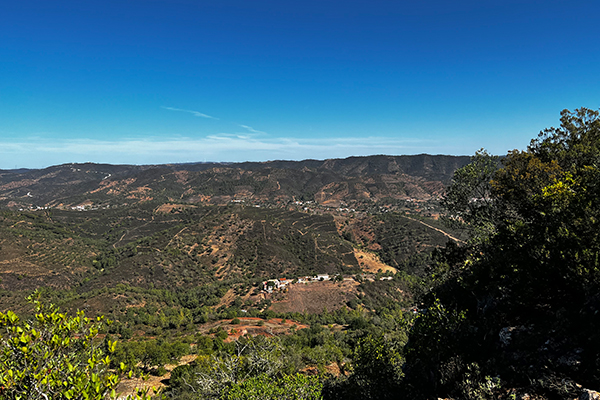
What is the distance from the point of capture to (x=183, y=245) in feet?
262

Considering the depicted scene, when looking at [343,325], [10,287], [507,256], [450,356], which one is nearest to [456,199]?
[507,256]

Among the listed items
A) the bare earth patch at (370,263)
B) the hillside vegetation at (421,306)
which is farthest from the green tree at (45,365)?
the bare earth patch at (370,263)

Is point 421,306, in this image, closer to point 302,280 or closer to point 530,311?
point 530,311

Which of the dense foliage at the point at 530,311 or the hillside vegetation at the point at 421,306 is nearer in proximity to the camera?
the dense foliage at the point at 530,311

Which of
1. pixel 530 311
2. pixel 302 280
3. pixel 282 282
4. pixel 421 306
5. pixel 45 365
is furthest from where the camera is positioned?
pixel 302 280

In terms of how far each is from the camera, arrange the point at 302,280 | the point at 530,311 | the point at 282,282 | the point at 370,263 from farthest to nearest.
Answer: the point at 370,263 < the point at 302,280 < the point at 282,282 < the point at 530,311

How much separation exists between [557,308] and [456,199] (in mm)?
10716

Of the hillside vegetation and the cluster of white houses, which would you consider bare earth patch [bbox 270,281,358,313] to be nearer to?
the hillside vegetation

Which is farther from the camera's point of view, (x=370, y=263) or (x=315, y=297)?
(x=370, y=263)

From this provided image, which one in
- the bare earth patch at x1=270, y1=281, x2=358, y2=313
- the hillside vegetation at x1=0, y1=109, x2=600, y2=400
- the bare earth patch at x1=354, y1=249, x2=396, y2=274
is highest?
the hillside vegetation at x1=0, y1=109, x2=600, y2=400

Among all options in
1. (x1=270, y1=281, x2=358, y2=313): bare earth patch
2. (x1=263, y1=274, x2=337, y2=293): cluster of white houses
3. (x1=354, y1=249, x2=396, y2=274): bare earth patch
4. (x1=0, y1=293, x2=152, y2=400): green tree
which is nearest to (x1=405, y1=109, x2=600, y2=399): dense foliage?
(x1=0, y1=293, x2=152, y2=400): green tree

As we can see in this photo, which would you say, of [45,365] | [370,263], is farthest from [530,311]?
[370,263]

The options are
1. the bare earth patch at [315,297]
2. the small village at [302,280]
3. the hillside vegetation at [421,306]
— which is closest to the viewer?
the hillside vegetation at [421,306]

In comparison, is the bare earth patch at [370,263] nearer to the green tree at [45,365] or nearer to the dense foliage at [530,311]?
the dense foliage at [530,311]
